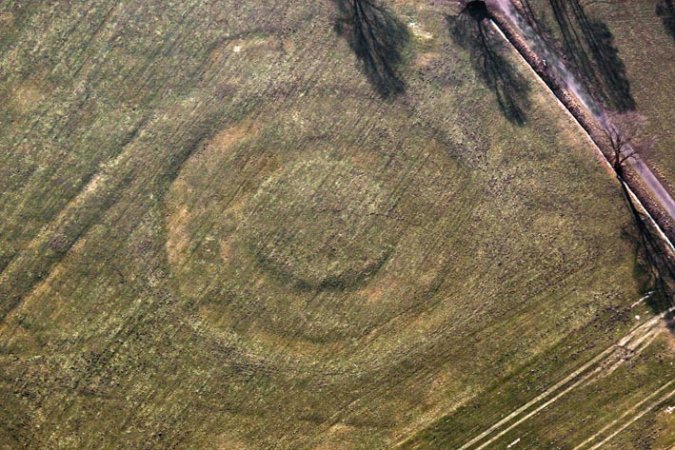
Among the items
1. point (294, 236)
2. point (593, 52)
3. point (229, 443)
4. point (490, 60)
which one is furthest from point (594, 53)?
point (229, 443)

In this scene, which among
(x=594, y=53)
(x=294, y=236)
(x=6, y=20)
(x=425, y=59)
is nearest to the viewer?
(x=294, y=236)

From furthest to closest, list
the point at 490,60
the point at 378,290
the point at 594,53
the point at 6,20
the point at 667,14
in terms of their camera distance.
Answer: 1. the point at 667,14
2. the point at 594,53
3. the point at 490,60
4. the point at 6,20
5. the point at 378,290

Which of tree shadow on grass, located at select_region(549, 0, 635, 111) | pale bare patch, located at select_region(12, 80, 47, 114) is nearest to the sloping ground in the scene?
tree shadow on grass, located at select_region(549, 0, 635, 111)

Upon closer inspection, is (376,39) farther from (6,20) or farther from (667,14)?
(6,20)

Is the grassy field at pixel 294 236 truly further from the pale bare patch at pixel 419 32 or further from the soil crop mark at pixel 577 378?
the soil crop mark at pixel 577 378

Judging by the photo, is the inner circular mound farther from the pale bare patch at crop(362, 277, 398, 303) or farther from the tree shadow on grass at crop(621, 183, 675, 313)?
the tree shadow on grass at crop(621, 183, 675, 313)

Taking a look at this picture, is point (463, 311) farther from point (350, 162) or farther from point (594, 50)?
point (594, 50)

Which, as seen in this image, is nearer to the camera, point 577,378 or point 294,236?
point 577,378
